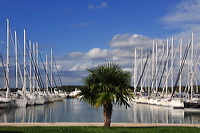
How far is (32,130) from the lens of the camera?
19.8m

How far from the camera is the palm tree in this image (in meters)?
21.8

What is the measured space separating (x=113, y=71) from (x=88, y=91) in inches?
94.5

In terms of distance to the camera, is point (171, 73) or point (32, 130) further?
point (171, 73)

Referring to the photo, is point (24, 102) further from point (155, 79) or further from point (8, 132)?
point (8, 132)

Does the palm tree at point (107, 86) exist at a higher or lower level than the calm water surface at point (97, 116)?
higher

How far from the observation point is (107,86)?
21.8 metres

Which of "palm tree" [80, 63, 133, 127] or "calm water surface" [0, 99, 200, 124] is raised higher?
"palm tree" [80, 63, 133, 127]

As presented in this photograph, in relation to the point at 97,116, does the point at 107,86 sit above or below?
above

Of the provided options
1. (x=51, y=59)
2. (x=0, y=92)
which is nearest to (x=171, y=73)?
(x=0, y=92)

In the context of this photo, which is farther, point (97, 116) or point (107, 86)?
point (97, 116)

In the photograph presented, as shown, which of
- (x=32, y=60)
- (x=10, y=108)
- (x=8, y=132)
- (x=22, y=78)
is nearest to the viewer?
(x=8, y=132)

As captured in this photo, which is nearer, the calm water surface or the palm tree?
the palm tree

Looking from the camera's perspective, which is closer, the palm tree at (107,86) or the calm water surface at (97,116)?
the palm tree at (107,86)

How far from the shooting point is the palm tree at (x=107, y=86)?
21.8 metres
